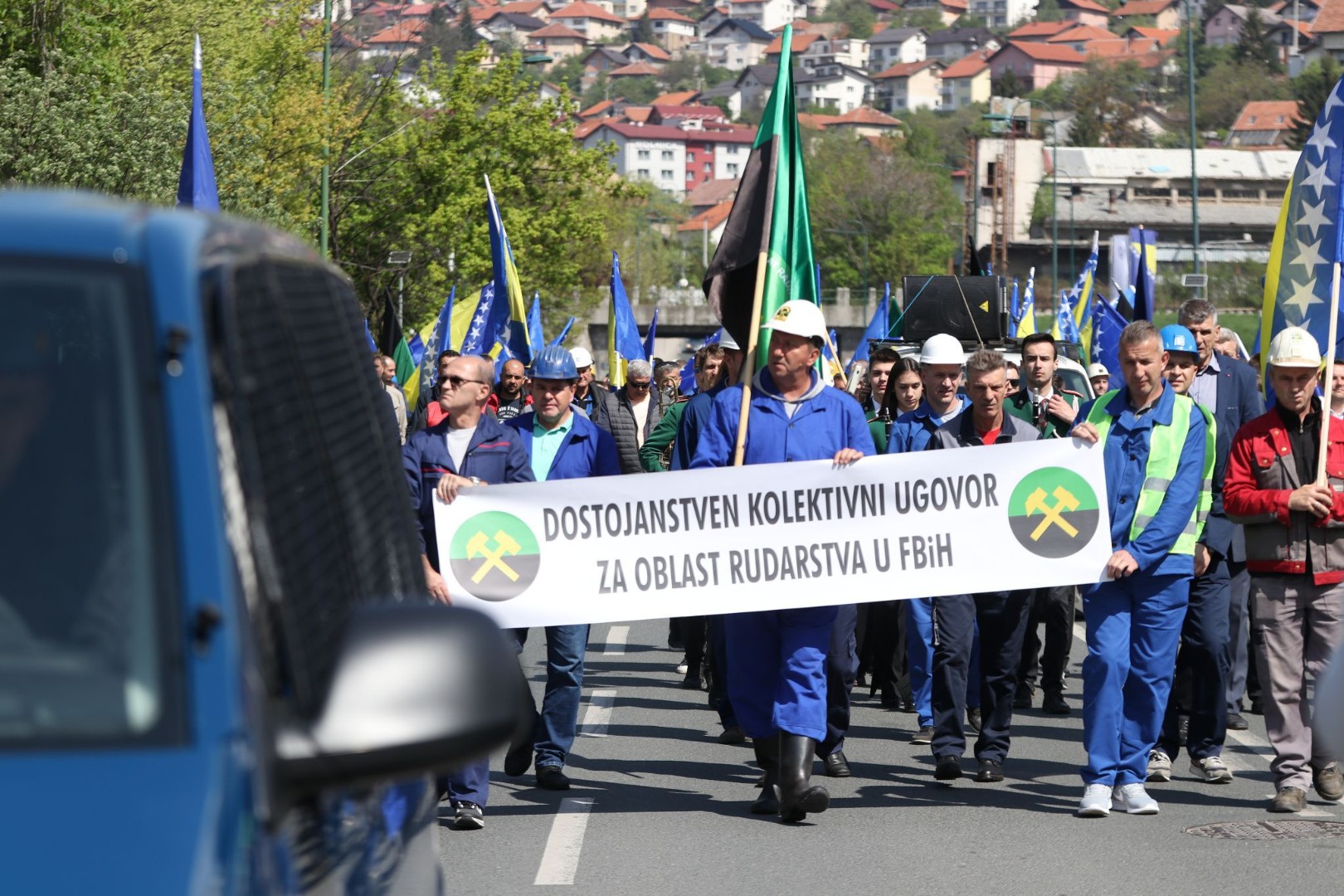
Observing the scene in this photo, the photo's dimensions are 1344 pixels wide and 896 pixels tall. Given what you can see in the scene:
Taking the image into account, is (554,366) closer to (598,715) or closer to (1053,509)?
(1053,509)

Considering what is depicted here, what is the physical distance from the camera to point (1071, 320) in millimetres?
29703

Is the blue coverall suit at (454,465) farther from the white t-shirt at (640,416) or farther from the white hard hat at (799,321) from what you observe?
the white t-shirt at (640,416)

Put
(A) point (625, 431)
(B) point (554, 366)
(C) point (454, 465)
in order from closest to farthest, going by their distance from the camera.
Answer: (C) point (454, 465) → (B) point (554, 366) → (A) point (625, 431)

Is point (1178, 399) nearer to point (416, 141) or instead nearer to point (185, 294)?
point (185, 294)

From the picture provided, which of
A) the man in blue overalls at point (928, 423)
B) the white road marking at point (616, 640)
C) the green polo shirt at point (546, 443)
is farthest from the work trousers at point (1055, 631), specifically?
the white road marking at point (616, 640)

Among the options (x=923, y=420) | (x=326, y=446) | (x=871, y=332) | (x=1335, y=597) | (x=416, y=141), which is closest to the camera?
(x=326, y=446)

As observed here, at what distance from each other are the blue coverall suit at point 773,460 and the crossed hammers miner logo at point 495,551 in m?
0.93

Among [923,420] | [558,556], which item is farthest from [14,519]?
[923,420]

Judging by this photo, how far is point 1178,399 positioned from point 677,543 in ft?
7.61

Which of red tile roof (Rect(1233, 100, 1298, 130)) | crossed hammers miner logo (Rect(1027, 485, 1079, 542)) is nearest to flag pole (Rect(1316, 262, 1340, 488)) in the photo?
crossed hammers miner logo (Rect(1027, 485, 1079, 542))

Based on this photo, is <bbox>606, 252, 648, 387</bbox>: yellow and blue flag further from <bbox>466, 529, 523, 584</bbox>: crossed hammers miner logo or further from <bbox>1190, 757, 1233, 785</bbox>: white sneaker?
<bbox>466, 529, 523, 584</bbox>: crossed hammers miner logo

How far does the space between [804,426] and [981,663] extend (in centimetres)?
175

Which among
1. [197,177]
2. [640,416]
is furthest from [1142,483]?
[640,416]

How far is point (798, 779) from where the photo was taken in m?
8.40
